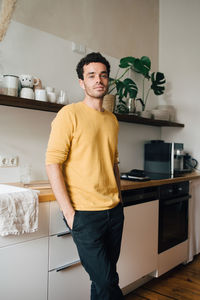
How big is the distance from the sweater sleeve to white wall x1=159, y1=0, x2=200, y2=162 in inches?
90.7

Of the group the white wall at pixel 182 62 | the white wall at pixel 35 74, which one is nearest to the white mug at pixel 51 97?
the white wall at pixel 35 74

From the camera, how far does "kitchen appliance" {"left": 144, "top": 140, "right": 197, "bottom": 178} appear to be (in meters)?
2.88

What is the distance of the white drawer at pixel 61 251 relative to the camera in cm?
158

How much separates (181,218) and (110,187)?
1.57 metres

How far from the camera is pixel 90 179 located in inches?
52.3

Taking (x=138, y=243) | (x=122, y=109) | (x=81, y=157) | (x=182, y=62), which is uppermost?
(x=182, y=62)

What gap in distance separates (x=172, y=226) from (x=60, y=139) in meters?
1.72

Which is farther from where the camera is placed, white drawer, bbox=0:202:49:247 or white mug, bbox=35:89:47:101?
white mug, bbox=35:89:47:101

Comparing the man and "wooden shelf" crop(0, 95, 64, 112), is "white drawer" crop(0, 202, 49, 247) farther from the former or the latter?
"wooden shelf" crop(0, 95, 64, 112)

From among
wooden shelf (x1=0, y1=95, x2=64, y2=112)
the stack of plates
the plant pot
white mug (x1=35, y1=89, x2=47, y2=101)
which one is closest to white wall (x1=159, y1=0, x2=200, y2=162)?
the stack of plates

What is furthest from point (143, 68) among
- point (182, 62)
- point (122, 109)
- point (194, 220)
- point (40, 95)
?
point (194, 220)

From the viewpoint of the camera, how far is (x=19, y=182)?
2025mm

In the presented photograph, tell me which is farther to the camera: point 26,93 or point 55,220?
point 26,93

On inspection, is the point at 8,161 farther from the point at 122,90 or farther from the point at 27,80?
the point at 122,90
